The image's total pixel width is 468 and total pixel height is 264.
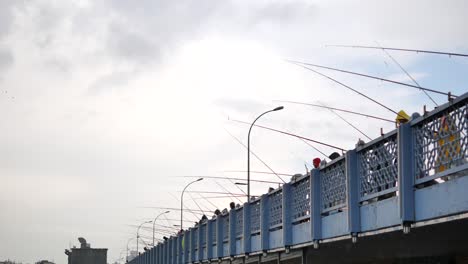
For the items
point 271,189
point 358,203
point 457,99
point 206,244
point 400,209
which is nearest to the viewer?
point 457,99

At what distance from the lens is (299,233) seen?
18.7m

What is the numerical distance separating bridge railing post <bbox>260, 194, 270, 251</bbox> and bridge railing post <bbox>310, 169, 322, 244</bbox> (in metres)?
5.07

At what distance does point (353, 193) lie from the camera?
47.1 feet

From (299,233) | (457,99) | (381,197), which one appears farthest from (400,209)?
(299,233)

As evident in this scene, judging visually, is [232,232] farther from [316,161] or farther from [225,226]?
[316,161]

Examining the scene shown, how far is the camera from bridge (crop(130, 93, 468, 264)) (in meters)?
10.7

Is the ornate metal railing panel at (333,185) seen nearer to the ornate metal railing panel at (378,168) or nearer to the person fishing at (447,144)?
the ornate metal railing panel at (378,168)

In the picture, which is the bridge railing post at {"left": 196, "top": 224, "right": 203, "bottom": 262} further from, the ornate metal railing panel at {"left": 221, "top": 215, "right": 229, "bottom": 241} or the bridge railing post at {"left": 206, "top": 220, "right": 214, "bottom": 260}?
the ornate metal railing panel at {"left": 221, "top": 215, "right": 229, "bottom": 241}

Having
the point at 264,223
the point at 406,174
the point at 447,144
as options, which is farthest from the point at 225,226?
the point at 447,144

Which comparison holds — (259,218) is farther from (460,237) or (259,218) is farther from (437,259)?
(460,237)

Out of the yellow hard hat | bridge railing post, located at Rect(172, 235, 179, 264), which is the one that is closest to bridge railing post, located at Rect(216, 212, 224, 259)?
bridge railing post, located at Rect(172, 235, 179, 264)

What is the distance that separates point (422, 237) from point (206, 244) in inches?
757

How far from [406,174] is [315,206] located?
5394mm

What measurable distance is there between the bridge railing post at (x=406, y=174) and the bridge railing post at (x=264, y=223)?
10.3m
